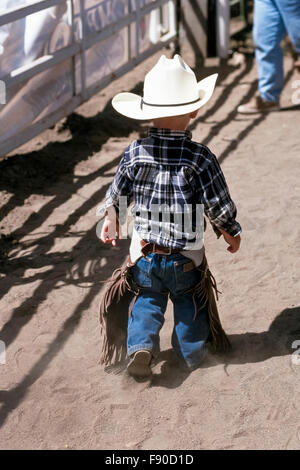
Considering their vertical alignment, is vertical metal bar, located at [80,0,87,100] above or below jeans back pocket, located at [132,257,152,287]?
below

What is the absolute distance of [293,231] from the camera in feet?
17.5

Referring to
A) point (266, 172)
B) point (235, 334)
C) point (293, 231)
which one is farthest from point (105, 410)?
point (266, 172)

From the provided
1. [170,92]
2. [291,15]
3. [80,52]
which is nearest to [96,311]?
[170,92]

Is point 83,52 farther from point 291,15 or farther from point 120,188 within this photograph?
point 120,188

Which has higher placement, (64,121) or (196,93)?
(196,93)

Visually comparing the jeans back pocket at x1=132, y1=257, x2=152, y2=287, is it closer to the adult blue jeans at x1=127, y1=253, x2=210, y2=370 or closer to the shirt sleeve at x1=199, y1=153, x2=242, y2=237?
the adult blue jeans at x1=127, y1=253, x2=210, y2=370

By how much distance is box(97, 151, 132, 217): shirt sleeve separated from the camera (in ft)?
12.2

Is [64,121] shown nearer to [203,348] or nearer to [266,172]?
[266,172]

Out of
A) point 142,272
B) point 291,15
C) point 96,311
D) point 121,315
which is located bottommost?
point 96,311

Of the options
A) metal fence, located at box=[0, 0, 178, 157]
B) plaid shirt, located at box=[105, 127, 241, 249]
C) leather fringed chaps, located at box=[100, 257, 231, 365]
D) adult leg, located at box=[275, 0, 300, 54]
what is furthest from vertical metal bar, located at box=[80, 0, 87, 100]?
plaid shirt, located at box=[105, 127, 241, 249]

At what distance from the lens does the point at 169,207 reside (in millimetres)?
3654

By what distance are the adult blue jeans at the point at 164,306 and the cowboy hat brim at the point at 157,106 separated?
0.63m

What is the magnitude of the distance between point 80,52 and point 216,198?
3.80 m
